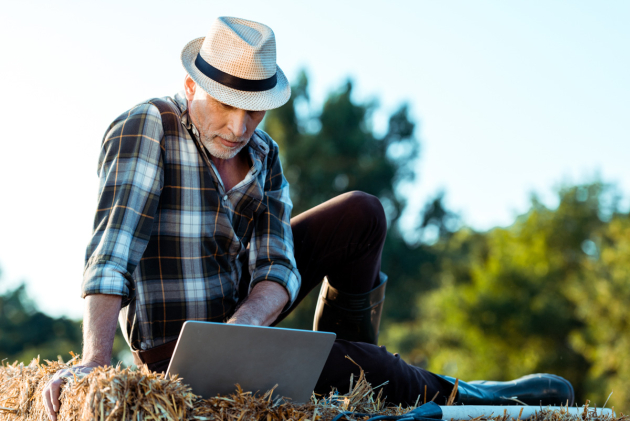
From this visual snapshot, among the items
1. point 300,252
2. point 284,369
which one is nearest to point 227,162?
point 300,252

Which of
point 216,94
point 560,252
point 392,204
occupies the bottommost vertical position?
point 560,252

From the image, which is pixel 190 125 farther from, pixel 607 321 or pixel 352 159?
pixel 607 321

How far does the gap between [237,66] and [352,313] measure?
126 centimetres

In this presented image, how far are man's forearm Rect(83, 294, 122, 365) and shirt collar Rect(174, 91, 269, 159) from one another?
0.79 m

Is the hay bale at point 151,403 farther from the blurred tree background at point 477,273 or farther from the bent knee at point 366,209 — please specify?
the blurred tree background at point 477,273

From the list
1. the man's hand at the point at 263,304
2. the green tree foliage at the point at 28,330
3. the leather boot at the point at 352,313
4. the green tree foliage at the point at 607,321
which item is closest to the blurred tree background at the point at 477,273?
the green tree foliage at the point at 607,321

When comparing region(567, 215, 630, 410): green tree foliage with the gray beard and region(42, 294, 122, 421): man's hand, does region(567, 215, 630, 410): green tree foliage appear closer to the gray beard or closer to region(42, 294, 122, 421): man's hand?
the gray beard

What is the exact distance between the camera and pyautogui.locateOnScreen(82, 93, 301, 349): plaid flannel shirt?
190cm

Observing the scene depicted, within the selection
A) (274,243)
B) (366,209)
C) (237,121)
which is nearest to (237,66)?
(237,121)

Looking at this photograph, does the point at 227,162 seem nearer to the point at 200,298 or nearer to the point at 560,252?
the point at 200,298

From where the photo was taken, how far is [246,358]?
1.45 metres

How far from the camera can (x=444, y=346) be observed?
29.7m

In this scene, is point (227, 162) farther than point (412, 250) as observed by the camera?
No

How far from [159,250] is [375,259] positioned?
3.38 feet
